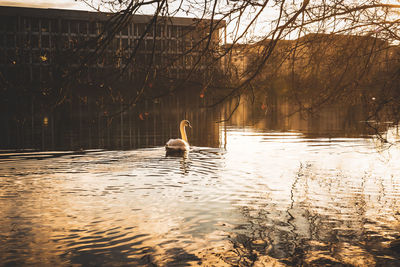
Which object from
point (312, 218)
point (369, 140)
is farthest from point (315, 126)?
point (312, 218)

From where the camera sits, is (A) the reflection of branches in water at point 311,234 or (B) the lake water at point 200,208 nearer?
(A) the reflection of branches in water at point 311,234

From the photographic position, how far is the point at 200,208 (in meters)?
9.66

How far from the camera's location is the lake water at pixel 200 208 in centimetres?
709

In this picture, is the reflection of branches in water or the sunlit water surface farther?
the sunlit water surface

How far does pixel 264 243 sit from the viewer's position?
7.53 m

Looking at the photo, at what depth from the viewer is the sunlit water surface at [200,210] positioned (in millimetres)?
7082

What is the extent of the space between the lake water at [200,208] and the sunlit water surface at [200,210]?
0.08 feet

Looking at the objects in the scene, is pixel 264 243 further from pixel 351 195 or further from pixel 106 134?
pixel 106 134

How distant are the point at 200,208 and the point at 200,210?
0.16 meters

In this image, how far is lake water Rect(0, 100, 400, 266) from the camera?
23.3 feet

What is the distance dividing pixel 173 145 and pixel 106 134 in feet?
26.0

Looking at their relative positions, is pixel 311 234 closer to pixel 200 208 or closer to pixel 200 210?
pixel 200 210

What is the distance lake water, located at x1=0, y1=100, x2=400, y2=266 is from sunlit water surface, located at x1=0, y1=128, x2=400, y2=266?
24 mm

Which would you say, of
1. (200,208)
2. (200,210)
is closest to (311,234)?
(200,210)
